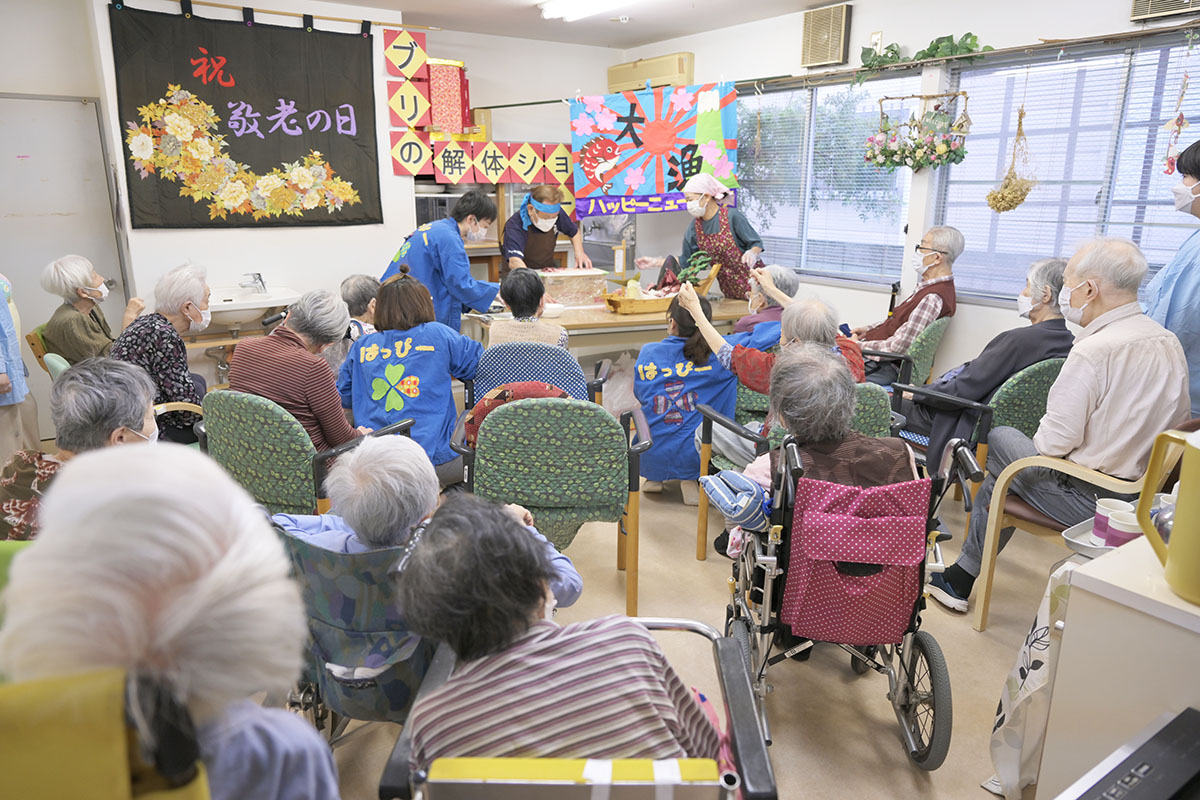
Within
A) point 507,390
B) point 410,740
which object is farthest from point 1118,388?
point 410,740

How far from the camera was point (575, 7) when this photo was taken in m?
4.98

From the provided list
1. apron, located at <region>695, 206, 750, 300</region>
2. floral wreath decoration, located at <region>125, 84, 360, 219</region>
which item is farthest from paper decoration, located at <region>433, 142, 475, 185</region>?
apron, located at <region>695, 206, 750, 300</region>

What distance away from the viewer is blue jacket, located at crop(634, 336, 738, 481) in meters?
3.26

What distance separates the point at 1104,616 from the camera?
1135 millimetres

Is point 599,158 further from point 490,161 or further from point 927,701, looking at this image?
point 927,701

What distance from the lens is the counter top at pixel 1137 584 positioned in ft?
3.39

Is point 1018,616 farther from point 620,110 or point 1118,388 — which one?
point 620,110

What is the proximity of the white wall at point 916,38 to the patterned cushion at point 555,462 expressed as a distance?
3139mm

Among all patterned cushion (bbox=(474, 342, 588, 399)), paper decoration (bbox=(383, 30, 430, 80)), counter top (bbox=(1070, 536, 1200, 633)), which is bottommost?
patterned cushion (bbox=(474, 342, 588, 399))

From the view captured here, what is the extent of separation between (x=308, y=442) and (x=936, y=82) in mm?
4191

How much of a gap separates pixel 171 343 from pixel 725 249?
3.14 meters

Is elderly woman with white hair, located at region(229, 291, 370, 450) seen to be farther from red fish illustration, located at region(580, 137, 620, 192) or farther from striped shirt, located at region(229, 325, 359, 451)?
red fish illustration, located at region(580, 137, 620, 192)

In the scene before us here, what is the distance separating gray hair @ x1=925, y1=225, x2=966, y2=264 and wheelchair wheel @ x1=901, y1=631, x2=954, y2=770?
102 inches

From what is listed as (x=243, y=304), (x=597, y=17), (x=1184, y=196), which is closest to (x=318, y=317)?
(x=243, y=304)
